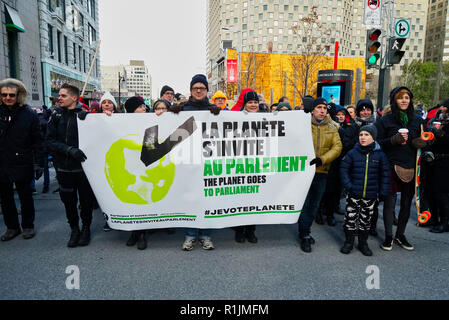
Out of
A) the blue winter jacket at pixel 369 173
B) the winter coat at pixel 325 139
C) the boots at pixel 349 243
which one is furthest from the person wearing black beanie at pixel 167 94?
the boots at pixel 349 243

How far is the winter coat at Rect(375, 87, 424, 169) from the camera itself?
4133 millimetres

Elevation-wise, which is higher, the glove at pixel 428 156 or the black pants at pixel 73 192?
the glove at pixel 428 156

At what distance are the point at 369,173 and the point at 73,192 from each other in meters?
3.84

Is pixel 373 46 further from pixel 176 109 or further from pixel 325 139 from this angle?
pixel 176 109

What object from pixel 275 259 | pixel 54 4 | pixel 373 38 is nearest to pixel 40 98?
pixel 54 4

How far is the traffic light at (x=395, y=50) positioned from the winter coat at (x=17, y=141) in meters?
7.27

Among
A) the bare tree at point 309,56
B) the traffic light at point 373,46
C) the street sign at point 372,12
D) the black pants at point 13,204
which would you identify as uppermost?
the bare tree at point 309,56

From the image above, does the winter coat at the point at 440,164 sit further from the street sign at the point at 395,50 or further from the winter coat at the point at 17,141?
the winter coat at the point at 17,141

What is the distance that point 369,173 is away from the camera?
3.90 meters

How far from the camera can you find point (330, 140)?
13.9 feet

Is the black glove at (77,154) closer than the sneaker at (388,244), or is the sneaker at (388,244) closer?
the black glove at (77,154)

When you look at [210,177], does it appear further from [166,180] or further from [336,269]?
[336,269]

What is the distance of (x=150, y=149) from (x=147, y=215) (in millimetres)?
832

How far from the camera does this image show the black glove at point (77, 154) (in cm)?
389
